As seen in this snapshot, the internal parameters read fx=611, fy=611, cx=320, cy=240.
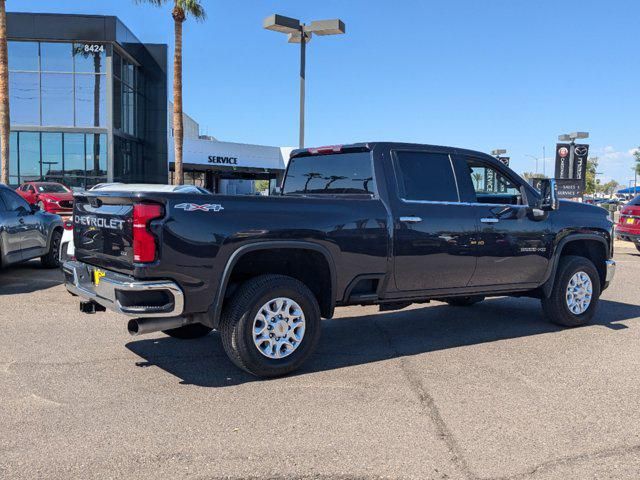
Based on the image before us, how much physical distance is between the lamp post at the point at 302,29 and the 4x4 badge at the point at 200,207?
12356 mm

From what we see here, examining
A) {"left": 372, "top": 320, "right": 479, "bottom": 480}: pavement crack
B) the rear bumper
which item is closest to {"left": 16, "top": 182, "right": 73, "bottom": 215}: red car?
the rear bumper

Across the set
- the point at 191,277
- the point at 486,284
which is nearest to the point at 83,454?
the point at 191,277

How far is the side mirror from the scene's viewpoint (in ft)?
21.2

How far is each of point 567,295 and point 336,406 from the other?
3.75 m

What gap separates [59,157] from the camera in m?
30.9

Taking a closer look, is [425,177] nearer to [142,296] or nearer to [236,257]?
[236,257]

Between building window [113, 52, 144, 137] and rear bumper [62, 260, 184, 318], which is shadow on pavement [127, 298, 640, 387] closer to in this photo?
rear bumper [62, 260, 184, 318]

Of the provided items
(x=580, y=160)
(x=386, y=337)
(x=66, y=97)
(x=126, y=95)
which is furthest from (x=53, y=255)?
(x=126, y=95)

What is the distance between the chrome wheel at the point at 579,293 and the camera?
6965 millimetres

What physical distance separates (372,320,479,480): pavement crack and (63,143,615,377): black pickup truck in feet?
1.98

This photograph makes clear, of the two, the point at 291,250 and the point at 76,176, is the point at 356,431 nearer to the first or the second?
the point at 291,250

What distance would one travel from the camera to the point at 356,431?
12.9 ft

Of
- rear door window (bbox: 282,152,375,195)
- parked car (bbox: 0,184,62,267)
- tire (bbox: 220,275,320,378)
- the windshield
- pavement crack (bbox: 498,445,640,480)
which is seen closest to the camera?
pavement crack (bbox: 498,445,640,480)

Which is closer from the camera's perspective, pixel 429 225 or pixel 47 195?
pixel 429 225
